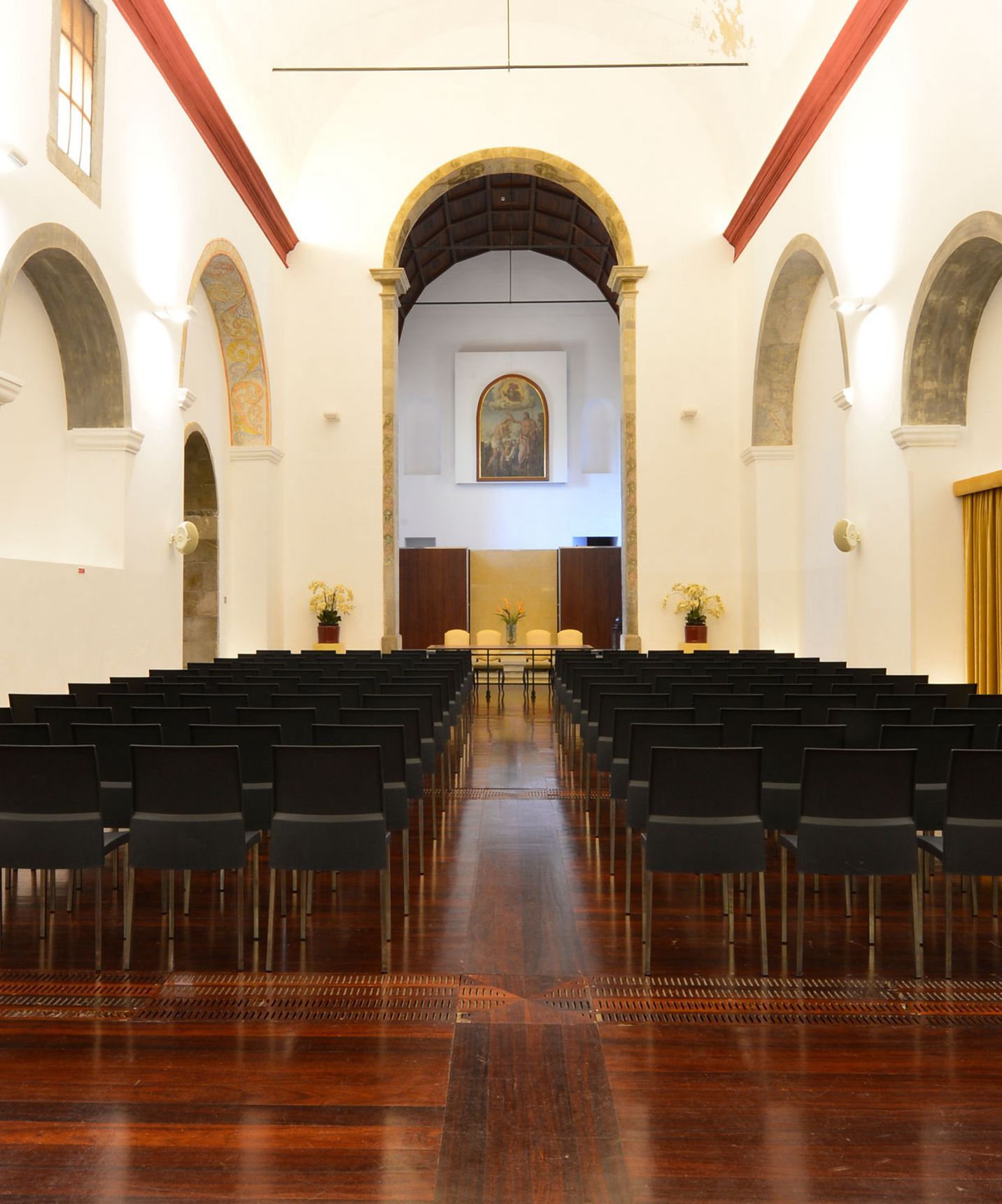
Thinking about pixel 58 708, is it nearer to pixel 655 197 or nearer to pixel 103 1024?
pixel 103 1024

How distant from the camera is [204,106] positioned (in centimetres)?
1151

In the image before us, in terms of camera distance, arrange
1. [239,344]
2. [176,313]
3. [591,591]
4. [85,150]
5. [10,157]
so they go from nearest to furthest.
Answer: [10,157] < [85,150] < [176,313] < [239,344] < [591,591]

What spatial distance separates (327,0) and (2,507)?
9139 mm

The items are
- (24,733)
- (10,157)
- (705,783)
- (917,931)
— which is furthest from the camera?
(10,157)

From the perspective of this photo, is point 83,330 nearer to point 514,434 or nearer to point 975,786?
point 975,786

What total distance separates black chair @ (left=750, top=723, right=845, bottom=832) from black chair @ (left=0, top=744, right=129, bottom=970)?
2.87 metres

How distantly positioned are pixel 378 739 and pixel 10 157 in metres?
5.30

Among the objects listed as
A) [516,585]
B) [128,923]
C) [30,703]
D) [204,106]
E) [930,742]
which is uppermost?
[204,106]

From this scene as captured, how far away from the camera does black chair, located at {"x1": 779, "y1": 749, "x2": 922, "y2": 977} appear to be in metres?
3.83

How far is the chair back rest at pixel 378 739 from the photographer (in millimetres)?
4578

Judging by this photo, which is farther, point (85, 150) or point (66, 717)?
point (85, 150)

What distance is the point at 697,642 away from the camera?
15586mm

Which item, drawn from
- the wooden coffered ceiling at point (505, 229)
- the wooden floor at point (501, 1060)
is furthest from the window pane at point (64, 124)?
the wooden coffered ceiling at point (505, 229)

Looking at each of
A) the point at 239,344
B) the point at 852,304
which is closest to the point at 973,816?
the point at 852,304
